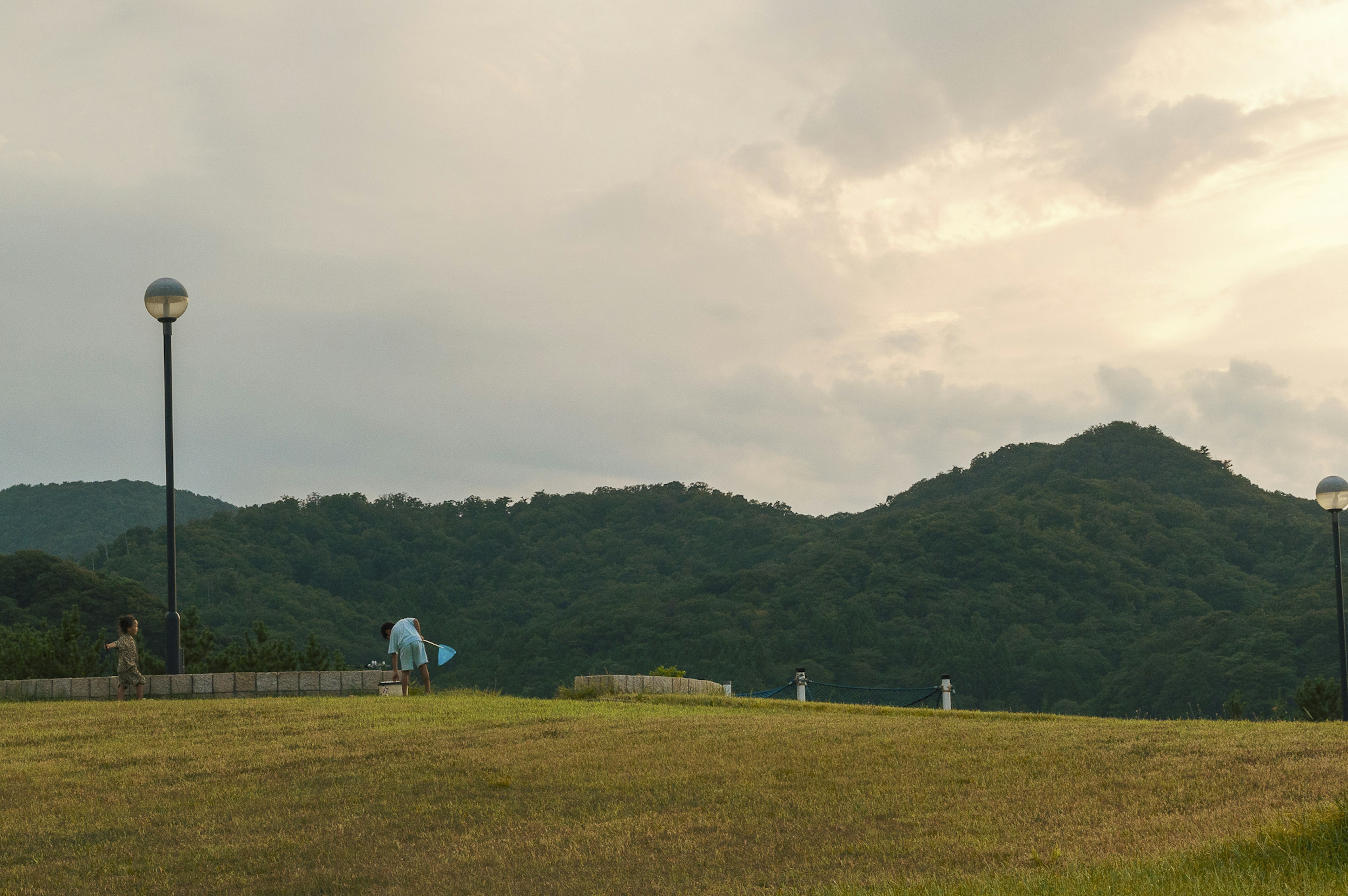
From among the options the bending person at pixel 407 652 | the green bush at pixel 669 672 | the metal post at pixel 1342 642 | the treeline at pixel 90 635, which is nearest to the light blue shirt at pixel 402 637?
the bending person at pixel 407 652

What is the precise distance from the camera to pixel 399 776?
9.52 meters

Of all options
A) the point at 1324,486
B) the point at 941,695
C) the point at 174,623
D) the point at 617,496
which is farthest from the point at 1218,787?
the point at 617,496

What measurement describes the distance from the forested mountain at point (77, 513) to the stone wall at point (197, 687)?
9138 centimetres

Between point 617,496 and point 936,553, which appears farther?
point 617,496

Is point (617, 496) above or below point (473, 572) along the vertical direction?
above

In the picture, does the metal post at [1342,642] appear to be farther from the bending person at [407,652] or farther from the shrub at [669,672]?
the bending person at [407,652]

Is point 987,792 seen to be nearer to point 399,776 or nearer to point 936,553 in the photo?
point 399,776

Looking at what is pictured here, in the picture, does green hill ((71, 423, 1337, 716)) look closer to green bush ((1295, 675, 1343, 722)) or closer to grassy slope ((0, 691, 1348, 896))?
green bush ((1295, 675, 1343, 722))

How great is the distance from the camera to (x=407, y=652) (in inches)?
640

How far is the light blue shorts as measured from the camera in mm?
16188

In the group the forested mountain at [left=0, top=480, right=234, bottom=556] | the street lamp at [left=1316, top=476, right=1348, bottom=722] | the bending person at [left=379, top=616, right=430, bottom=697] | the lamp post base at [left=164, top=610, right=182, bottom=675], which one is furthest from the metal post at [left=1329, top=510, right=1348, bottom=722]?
the forested mountain at [left=0, top=480, right=234, bottom=556]

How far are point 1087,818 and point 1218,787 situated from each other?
133 cm

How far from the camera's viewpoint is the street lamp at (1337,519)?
1992cm

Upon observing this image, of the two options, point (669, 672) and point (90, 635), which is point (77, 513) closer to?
point (90, 635)
